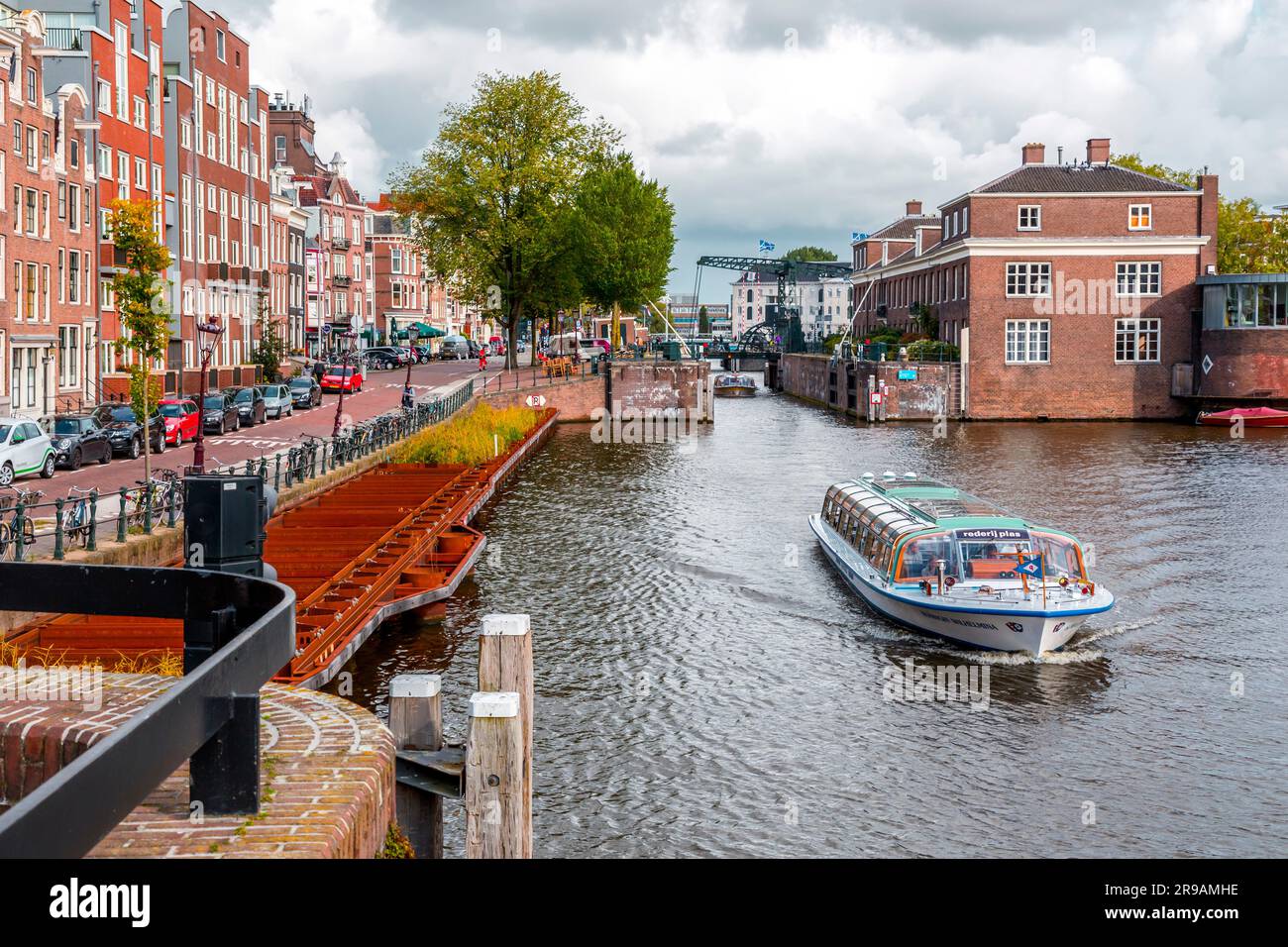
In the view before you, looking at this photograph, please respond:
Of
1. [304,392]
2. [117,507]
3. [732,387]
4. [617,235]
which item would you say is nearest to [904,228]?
[732,387]

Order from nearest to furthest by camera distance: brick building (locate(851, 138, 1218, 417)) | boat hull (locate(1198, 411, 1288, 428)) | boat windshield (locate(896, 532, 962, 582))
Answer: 1. boat windshield (locate(896, 532, 962, 582))
2. boat hull (locate(1198, 411, 1288, 428))
3. brick building (locate(851, 138, 1218, 417))

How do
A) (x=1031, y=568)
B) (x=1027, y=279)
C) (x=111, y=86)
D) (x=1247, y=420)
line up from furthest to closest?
(x=1027, y=279), (x=1247, y=420), (x=111, y=86), (x=1031, y=568)

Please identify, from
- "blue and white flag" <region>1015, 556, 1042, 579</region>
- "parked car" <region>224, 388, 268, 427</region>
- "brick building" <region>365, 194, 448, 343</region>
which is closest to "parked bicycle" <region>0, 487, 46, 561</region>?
"blue and white flag" <region>1015, 556, 1042, 579</region>

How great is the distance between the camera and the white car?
106 ft

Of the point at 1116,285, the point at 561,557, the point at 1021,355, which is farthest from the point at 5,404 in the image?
the point at 1116,285

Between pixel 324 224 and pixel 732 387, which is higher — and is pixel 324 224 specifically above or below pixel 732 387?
above

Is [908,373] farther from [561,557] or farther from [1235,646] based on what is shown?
[1235,646]

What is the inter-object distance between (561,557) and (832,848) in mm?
17854

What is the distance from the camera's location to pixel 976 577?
24.5 m

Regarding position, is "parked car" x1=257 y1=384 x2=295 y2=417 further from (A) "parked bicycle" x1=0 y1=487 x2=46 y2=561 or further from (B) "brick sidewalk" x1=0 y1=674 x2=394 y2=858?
(B) "brick sidewalk" x1=0 y1=674 x2=394 y2=858

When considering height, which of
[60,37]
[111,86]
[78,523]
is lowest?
[78,523]

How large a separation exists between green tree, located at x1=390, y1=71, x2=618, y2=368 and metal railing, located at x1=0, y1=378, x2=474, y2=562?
3746 centimetres

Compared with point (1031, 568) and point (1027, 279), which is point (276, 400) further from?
point (1027, 279)

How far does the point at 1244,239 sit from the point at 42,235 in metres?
81.5
